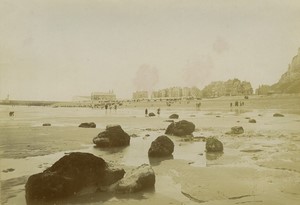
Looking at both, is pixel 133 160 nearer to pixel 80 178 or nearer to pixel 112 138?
pixel 112 138

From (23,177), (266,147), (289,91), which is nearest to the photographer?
(23,177)

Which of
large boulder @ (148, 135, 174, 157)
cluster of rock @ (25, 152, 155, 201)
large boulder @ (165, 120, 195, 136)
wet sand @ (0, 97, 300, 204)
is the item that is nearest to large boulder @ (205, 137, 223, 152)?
wet sand @ (0, 97, 300, 204)

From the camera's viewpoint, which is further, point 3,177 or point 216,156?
point 216,156

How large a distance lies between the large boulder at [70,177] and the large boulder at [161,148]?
444 cm

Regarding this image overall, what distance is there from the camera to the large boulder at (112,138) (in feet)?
61.8

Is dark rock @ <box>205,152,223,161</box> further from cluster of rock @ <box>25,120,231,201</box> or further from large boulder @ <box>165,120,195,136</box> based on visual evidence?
large boulder @ <box>165,120,195,136</box>

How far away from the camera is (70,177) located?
9.84m

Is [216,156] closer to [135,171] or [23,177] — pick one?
[135,171]

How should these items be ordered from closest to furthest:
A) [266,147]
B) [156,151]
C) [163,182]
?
1. [163,182]
2. [156,151]
3. [266,147]

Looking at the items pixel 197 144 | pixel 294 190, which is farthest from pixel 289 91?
pixel 294 190

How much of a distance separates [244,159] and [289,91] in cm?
9608

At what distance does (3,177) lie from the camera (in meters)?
11.8

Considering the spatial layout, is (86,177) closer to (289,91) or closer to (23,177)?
(23,177)

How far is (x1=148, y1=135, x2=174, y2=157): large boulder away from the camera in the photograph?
50.0ft
